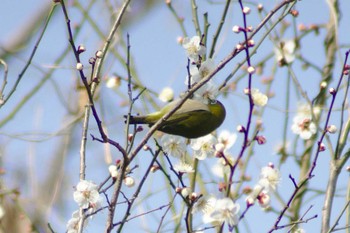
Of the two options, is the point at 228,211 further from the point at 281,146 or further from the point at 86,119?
the point at 281,146

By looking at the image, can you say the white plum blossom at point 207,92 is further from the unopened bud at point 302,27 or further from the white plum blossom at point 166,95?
the unopened bud at point 302,27

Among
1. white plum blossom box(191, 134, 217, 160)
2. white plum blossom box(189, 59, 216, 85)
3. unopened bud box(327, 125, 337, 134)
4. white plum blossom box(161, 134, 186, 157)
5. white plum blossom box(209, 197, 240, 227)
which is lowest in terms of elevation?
white plum blossom box(209, 197, 240, 227)

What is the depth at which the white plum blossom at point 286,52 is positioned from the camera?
3.33 m

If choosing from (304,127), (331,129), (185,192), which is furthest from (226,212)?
(304,127)

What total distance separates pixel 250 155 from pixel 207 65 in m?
1.23

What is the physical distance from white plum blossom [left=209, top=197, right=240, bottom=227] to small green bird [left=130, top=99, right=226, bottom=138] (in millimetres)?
290

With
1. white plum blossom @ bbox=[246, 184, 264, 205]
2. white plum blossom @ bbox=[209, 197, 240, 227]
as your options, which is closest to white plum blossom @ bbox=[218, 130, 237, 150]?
white plum blossom @ bbox=[246, 184, 264, 205]

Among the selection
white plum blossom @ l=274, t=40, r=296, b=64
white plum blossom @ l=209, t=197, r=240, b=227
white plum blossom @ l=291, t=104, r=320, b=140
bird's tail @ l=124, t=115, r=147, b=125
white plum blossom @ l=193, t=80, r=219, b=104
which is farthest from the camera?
white plum blossom @ l=274, t=40, r=296, b=64

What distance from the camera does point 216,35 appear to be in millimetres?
2312

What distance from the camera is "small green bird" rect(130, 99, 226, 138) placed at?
6.37 ft

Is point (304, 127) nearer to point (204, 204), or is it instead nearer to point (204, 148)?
point (204, 148)

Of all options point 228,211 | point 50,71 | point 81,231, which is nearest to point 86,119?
point 81,231

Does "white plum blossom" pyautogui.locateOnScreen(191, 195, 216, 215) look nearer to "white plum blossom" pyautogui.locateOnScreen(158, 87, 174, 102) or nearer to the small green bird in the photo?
the small green bird

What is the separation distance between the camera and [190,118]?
200 cm
